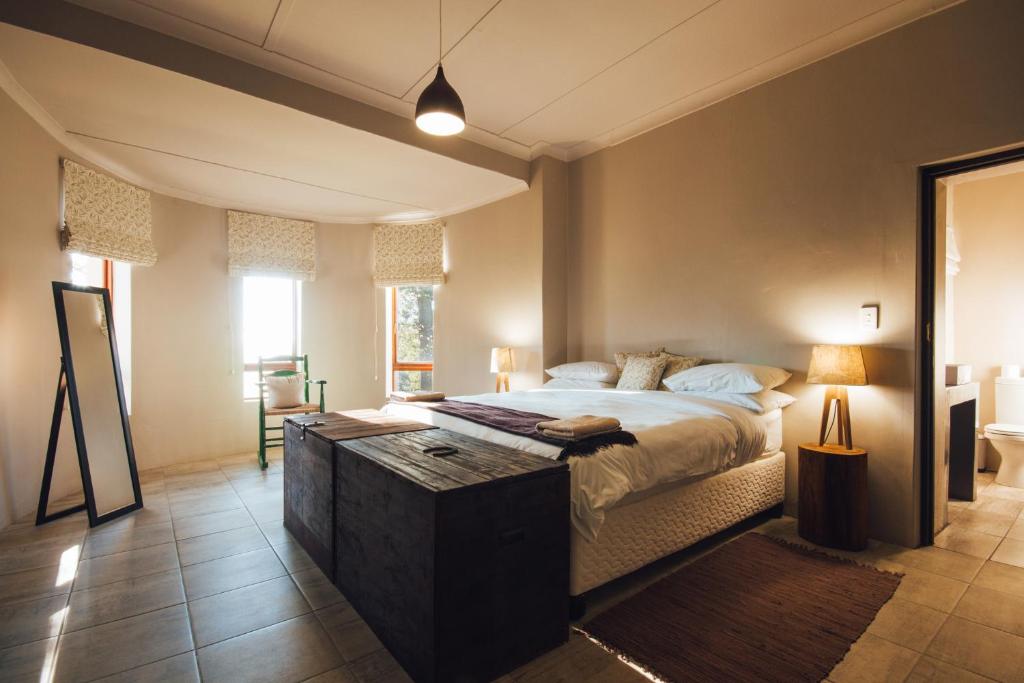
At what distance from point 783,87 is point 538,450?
305 centimetres

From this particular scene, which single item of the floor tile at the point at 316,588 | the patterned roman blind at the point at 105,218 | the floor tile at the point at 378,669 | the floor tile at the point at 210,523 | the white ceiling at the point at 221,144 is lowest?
the floor tile at the point at 210,523

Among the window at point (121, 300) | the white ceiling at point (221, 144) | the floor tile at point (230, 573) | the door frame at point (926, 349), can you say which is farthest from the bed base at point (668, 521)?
the window at point (121, 300)

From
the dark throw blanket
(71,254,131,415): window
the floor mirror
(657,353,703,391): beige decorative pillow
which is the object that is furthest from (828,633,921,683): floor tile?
(71,254,131,415): window

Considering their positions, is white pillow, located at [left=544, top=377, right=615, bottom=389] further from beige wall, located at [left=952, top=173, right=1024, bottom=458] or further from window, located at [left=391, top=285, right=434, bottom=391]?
beige wall, located at [left=952, top=173, right=1024, bottom=458]

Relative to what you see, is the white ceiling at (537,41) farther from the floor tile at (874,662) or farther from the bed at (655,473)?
the floor tile at (874,662)

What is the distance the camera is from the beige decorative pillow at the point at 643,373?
368 centimetres

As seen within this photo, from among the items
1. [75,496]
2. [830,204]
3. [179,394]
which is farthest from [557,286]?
[75,496]

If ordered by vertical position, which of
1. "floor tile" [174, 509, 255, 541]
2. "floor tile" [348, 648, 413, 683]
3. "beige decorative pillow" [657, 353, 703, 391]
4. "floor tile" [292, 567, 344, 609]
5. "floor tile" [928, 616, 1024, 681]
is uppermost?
"beige decorative pillow" [657, 353, 703, 391]

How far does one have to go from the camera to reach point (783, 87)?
329cm

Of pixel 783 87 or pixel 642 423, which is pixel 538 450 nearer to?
pixel 642 423

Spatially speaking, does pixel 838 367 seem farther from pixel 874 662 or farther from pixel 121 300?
pixel 121 300

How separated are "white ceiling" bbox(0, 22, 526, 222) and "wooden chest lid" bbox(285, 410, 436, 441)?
83.0 inches

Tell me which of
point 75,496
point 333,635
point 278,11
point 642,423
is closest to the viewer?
point 333,635

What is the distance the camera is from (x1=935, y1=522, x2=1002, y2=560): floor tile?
8.66 feet
